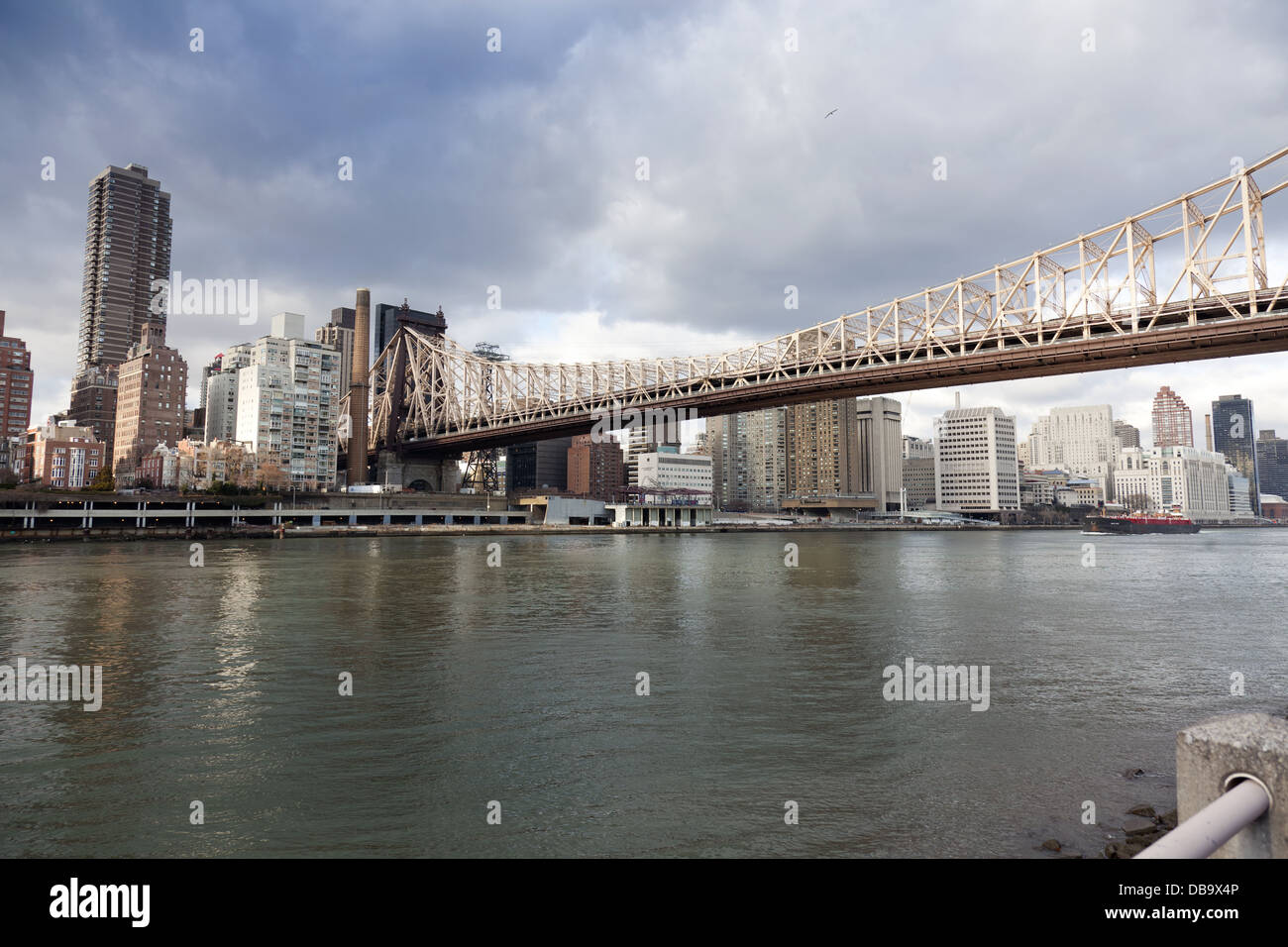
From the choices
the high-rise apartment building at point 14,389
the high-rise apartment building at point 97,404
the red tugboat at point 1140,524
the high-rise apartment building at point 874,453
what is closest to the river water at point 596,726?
the red tugboat at point 1140,524

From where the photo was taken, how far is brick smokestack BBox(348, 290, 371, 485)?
115438mm

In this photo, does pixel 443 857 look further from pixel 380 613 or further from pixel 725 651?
pixel 380 613

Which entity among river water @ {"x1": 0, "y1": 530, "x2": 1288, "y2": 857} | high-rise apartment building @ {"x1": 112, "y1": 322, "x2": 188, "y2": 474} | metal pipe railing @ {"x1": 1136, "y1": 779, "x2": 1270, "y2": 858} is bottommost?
river water @ {"x1": 0, "y1": 530, "x2": 1288, "y2": 857}

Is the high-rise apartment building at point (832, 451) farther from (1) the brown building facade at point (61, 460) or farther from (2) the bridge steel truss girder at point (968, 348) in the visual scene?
(1) the brown building facade at point (61, 460)

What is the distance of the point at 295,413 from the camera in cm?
12144

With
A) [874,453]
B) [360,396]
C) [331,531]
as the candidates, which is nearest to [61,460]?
[360,396]

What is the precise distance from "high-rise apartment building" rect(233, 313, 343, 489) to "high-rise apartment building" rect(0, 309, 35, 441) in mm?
63887

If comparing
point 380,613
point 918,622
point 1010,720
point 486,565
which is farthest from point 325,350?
point 1010,720

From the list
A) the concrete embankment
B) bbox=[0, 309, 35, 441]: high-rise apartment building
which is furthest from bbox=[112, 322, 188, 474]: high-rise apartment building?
the concrete embankment

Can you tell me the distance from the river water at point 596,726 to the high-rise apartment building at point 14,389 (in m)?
162

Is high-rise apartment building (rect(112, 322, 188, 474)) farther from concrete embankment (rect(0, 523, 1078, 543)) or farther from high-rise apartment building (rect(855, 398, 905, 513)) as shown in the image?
high-rise apartment building (rect(855, 398, 905, 513))

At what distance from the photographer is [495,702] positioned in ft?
40.9

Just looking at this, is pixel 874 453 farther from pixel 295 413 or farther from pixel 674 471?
pixel 295 413

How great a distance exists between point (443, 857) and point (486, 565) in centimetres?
3981
